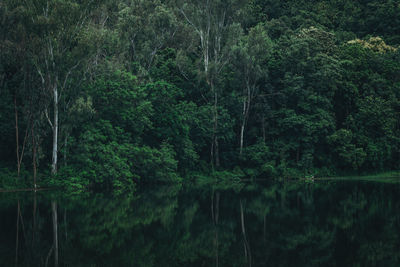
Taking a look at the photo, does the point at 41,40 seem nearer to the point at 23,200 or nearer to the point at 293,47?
the point at 23,200

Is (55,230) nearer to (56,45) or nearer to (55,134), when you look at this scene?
(55,134)

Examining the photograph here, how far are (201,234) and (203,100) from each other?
127 feet

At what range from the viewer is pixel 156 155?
39.5 metres

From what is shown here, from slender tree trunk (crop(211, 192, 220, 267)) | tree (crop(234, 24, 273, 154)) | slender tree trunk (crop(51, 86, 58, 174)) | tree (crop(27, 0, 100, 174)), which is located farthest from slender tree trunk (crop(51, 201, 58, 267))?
tree (crop(234, 24, 273, 154))

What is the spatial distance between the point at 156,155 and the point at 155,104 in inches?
215

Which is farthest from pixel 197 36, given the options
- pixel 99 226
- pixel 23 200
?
pixel 99 226

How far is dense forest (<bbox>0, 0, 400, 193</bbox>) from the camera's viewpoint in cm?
3478

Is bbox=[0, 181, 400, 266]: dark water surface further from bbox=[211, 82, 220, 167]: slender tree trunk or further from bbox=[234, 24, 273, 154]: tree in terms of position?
bbox=[234, 24, 273, 154]: tree

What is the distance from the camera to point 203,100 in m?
52.5

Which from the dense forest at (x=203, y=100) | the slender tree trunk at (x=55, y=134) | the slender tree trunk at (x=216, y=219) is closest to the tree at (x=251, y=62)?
the dense forest at (x=203, y=100)

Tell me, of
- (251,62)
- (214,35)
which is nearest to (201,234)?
(251,62)

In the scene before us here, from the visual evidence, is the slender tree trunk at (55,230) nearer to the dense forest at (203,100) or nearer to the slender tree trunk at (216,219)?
the slender tree trunk at (216,219)

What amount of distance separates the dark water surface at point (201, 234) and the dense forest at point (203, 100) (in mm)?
12443

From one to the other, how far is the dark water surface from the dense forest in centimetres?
1244
